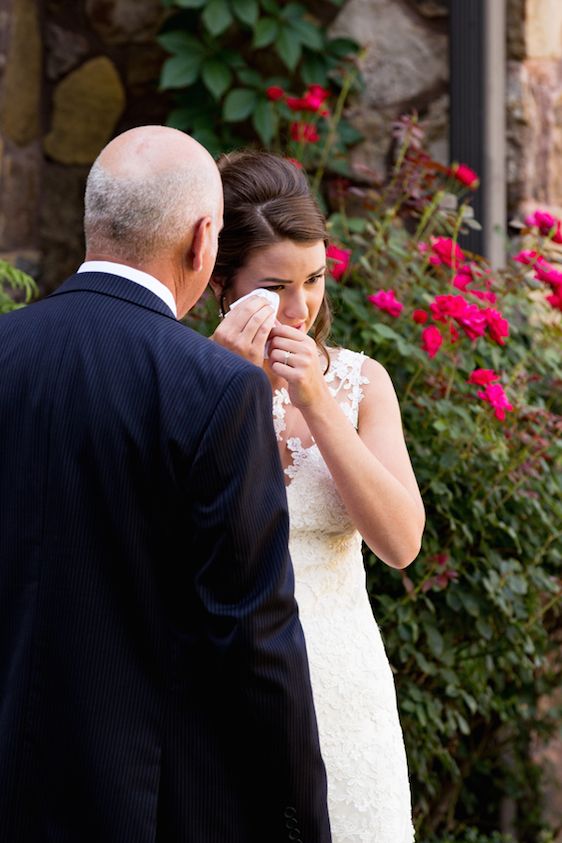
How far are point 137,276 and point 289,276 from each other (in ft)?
1.93

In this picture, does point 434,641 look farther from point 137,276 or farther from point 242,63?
point 242,63

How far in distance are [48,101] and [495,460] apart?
2290 mm

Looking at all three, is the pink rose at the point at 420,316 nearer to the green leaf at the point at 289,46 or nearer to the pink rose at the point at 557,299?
the pink rose at the point at 557,299

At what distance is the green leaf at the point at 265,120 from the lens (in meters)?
4.34

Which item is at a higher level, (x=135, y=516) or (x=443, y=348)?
(x=135, y=516)

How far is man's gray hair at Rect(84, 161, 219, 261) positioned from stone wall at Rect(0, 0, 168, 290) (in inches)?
114

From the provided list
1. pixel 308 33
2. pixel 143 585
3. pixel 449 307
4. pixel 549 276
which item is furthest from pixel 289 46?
pixel 143 585

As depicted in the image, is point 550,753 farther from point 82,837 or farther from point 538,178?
point 82,837

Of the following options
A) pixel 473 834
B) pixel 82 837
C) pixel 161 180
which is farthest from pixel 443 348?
pixel 82 837

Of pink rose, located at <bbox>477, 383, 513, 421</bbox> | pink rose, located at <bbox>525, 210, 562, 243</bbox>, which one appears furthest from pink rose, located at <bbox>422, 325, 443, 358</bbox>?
pink rose, located at <bbox>525, 210, 562, 243</bbox>

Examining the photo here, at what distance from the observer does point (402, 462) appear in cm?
221

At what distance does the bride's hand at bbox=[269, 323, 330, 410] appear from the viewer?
6.75 ft

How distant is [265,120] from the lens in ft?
14.4

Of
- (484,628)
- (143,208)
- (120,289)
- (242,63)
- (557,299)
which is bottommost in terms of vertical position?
(484,628)
